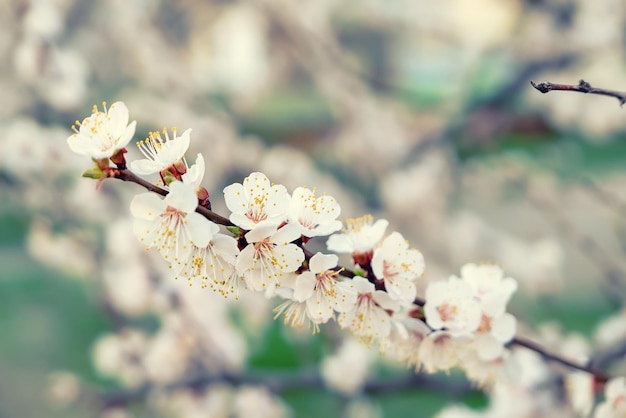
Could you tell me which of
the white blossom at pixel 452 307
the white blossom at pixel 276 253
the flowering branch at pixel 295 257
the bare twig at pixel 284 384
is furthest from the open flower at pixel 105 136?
the bare twig at pixel 284 384

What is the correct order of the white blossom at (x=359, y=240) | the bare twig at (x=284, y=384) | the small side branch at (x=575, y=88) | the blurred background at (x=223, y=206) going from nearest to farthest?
1. the small side branch at (x=575, y=88)
2. the white blossom at (x=359, y=240)
3. the bare twig at (x=284, y=384)
4. the blurred background at (x=223, y=206)

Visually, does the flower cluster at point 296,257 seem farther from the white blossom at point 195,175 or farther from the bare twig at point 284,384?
the bare twig at point 284,384

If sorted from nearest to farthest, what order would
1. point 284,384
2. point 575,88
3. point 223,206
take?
point 575,88
point 284,384
point 223,206

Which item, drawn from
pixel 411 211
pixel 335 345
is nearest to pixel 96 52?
pixel 411 211

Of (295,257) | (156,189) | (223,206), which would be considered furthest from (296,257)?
(223,206)

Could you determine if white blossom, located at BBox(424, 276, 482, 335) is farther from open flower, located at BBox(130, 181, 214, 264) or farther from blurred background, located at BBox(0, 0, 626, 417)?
blurred background, located at BBox(0, 0, 626, 417)

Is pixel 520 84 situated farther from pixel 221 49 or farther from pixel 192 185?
pixel 221 49

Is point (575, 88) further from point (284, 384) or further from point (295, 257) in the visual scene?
point (284, 384)
